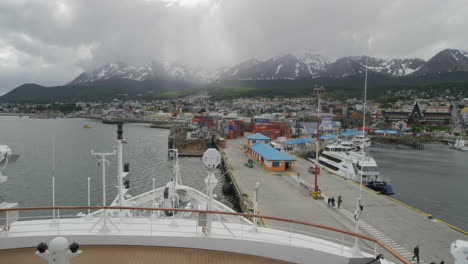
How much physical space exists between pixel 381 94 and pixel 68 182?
172m

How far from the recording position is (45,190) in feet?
67.0

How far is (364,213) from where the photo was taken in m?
13.4

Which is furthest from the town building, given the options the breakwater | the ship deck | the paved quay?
the ship deck

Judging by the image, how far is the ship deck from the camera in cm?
421

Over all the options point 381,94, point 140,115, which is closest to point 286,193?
point 140,115

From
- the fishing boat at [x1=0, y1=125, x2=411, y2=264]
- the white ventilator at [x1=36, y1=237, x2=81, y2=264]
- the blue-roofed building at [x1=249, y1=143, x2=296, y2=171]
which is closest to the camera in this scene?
the white ventilator at [x1=36, y1=237, x2=81, y2=264]

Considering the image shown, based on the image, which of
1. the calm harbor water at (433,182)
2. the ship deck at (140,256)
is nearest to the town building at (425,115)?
the calm harbor water at (433,182)

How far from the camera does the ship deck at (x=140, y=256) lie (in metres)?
4.21

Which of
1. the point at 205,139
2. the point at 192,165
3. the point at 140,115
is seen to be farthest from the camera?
the point at 140,115

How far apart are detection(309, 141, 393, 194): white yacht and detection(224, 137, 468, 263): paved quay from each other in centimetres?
370

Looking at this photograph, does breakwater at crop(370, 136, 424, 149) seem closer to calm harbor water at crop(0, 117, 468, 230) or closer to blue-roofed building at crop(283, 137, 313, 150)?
calm harbor water at crop(0, 117, 468, 230)

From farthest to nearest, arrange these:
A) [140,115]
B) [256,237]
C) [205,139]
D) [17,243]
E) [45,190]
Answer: [140,115] < [205,139] < [45,190] < [256,237] < [17,243]

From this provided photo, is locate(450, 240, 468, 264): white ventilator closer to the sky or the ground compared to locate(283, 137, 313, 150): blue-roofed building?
closer to the sky

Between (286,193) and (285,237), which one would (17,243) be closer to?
(285,237)
